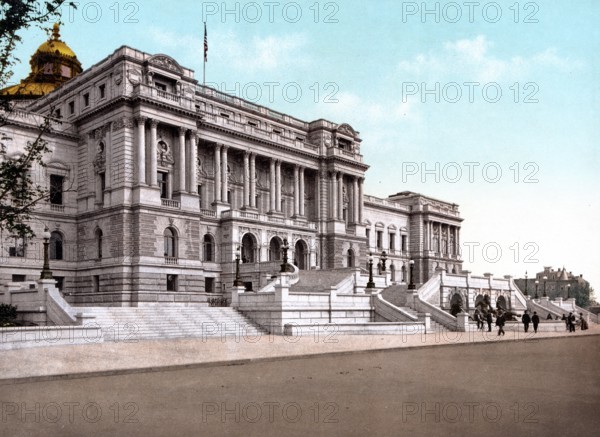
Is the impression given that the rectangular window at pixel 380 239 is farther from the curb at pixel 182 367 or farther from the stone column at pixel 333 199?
the curb at pixel 182 367

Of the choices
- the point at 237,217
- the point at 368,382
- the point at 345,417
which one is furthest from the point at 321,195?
the point at 345,417

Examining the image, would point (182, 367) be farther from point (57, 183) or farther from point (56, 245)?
point (57, 183)

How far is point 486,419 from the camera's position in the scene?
10.7 meters

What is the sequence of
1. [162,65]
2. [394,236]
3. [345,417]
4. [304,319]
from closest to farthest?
[345,417], [304,319], [162,65], [394,236]

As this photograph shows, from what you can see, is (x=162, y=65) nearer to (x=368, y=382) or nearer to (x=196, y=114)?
(x=196, y=114)

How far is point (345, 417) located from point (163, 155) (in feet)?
131

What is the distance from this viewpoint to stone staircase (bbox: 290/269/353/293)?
43875mm

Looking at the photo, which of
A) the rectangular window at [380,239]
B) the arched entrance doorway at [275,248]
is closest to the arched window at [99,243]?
the arched entrance doorway at [275,248]

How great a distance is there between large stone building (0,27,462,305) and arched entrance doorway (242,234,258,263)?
12cm

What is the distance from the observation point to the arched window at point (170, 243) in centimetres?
4669

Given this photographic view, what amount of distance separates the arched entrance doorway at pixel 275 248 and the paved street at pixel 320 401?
3648cm

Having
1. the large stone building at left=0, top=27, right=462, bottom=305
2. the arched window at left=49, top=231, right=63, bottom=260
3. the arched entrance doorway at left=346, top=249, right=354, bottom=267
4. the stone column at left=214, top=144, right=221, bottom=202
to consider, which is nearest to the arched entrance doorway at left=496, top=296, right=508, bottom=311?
the arched entrance doorway at left=346, top=249, right=354, bottom=267

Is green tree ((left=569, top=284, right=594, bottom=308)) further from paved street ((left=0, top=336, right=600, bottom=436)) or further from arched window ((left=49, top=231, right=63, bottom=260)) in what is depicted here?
paved street ((left=0, top=336, right=600, bottom=436))

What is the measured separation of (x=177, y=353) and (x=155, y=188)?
2537 cm
